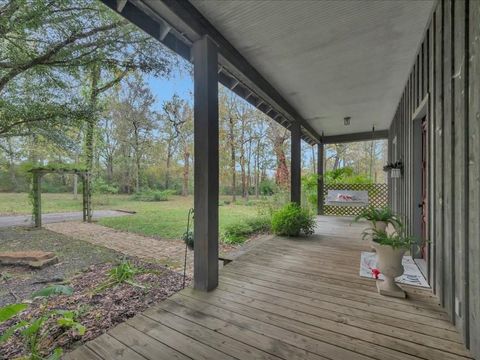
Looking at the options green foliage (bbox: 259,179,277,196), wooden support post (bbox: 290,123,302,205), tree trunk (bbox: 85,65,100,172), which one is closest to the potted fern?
wooden support post (bbox: 290,123,302,205)

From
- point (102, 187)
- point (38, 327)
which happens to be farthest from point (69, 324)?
point (102, 187)

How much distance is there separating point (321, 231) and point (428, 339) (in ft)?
11.4

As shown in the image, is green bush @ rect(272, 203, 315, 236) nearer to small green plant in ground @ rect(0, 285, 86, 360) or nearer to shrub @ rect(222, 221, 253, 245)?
shrub @ rect(222, 221, 253, 245)

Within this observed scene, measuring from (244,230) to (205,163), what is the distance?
11.6ft

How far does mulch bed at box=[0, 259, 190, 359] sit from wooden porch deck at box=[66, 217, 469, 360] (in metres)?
0.40

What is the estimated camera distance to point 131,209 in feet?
28.3

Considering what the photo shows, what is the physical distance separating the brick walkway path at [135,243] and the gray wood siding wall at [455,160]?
7.82 feet

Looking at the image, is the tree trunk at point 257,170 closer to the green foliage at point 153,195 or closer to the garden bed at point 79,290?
the green foliage at point 153,195

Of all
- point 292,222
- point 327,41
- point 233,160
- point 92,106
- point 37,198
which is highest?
point 327,41

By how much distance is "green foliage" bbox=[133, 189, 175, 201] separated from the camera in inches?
362

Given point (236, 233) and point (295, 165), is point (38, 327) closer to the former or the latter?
point (236, 233)

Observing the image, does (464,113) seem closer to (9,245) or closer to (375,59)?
(375,59)

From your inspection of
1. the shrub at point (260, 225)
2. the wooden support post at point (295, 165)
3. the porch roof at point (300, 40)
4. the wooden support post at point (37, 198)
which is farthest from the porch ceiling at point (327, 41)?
the wooden support post at point (37, 198)

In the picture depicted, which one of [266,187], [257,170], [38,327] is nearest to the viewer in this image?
[38,327]
